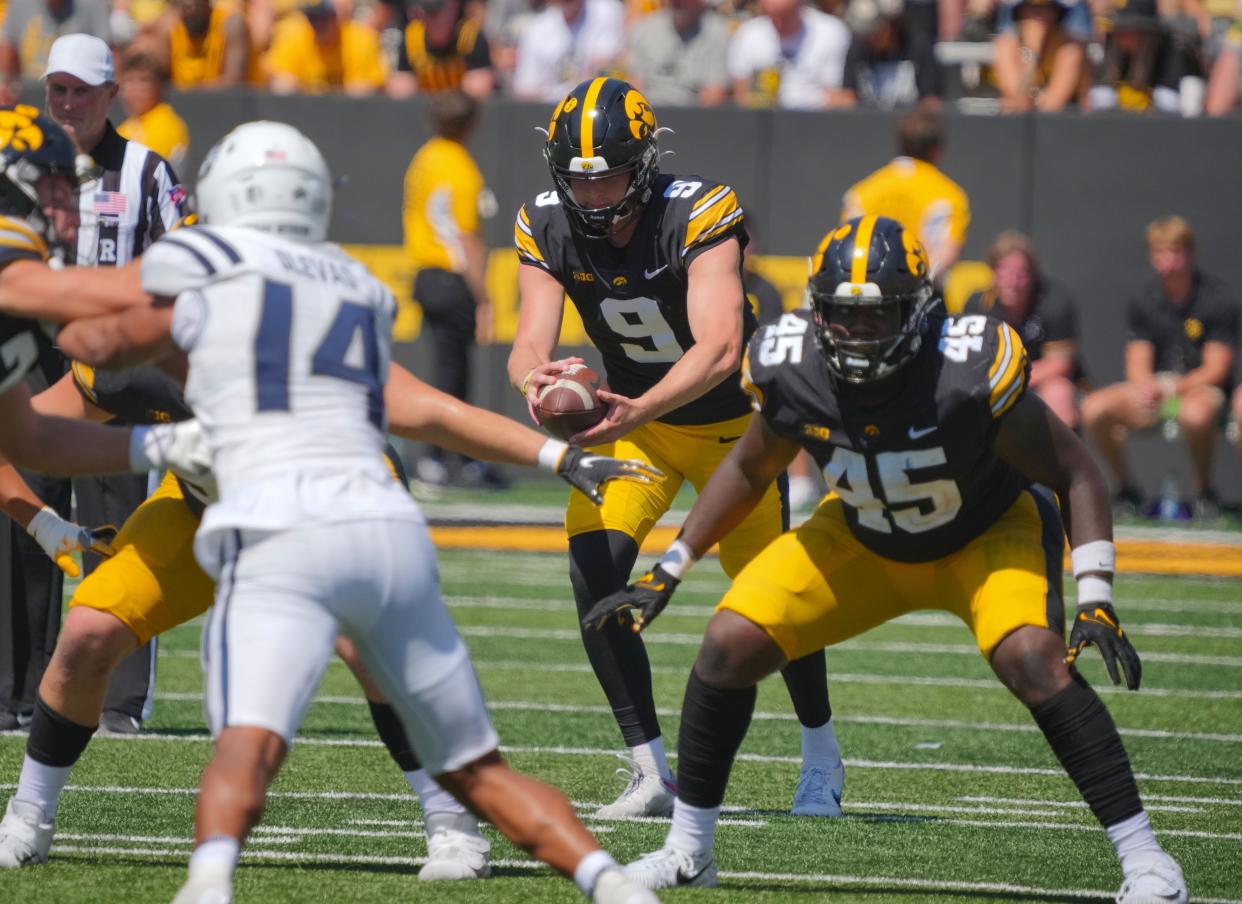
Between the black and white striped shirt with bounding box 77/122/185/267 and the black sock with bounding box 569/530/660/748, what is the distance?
5.96ft

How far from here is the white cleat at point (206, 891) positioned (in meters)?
3.37

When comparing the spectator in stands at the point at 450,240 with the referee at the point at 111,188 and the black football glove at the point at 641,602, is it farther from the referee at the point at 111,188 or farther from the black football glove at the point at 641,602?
the black football glove at the point at 641,602

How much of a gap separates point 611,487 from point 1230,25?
10.2 metres

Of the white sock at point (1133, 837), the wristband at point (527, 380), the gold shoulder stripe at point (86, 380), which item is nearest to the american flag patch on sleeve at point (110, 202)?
the gold shoulder stripe at point (86, 380)

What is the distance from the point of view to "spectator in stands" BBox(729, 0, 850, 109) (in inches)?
541

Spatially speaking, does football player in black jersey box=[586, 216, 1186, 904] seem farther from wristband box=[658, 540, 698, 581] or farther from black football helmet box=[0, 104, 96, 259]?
black football helmet box=[0, 104, 96, 259]

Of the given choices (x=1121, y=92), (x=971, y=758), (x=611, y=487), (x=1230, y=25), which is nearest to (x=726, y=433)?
(x=611, y=487)

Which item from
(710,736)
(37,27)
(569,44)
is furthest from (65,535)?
(37,27)

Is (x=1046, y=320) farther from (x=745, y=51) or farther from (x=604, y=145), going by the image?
(x=604, y=145)

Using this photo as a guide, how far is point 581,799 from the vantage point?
18.8 feet

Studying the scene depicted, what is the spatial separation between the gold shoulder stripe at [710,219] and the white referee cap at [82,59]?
6.84ft

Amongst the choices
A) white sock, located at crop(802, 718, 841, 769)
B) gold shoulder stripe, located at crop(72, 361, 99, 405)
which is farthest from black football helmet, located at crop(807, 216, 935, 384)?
gold shoulder stripe, located at crop(72, 361, 99, 405)

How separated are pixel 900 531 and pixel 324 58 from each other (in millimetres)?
10572

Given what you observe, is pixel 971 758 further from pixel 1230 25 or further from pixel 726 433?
pixel 1230 25
